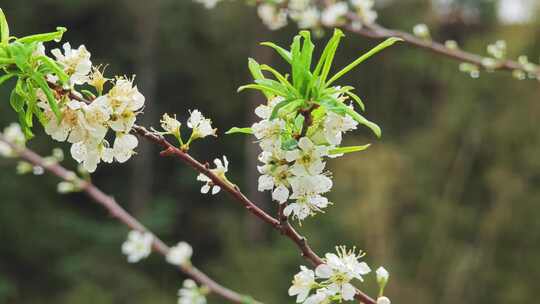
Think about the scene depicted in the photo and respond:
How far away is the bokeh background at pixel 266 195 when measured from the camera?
4914mm

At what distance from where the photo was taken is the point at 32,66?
57cm

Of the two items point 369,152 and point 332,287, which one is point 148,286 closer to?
point 369,152

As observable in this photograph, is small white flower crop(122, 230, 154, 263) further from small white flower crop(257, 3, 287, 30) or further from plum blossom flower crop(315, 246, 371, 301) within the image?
small white flower crop(257, 3, 287, 30)

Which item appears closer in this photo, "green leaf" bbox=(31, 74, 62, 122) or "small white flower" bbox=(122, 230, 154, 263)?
"green leaf" bbox=(31, 74, 62, 122)

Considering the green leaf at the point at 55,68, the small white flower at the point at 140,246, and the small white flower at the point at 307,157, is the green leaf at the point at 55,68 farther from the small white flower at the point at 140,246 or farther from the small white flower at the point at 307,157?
the small white flower at the point at 140,246

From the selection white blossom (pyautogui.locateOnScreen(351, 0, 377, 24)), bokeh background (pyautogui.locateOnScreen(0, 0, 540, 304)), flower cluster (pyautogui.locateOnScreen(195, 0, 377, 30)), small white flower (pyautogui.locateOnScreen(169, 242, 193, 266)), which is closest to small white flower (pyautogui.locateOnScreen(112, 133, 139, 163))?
small white flower (pyautogui.locateOnScreen(169, 242, 193, 266))

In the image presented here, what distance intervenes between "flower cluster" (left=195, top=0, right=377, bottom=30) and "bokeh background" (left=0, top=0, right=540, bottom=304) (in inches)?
141

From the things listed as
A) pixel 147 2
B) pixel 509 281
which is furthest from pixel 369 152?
pixel 147 2

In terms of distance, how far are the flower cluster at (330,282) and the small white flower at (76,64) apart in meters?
0.29

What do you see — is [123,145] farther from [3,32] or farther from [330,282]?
[330,282]

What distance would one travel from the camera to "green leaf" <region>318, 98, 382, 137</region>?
567 millimetres

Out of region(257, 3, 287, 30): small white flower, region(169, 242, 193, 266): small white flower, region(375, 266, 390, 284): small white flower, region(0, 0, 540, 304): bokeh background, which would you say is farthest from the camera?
region(0, 0, 540, 304): bokeh background

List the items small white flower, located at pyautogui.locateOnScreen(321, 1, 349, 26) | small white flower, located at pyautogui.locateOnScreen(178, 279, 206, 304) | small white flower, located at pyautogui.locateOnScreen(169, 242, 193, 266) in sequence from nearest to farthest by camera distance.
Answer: small white flower, located at pyautogui.locateOnScreen(178, 279, 206, 304)
small white flower, located at pyautogui.locateOnScreen(169, 242, 193, 266)
small white flower, located at pyautogui.locateOnScreen(321, 1, 349, 26)

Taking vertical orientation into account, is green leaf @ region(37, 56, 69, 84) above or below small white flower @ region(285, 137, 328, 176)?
below
